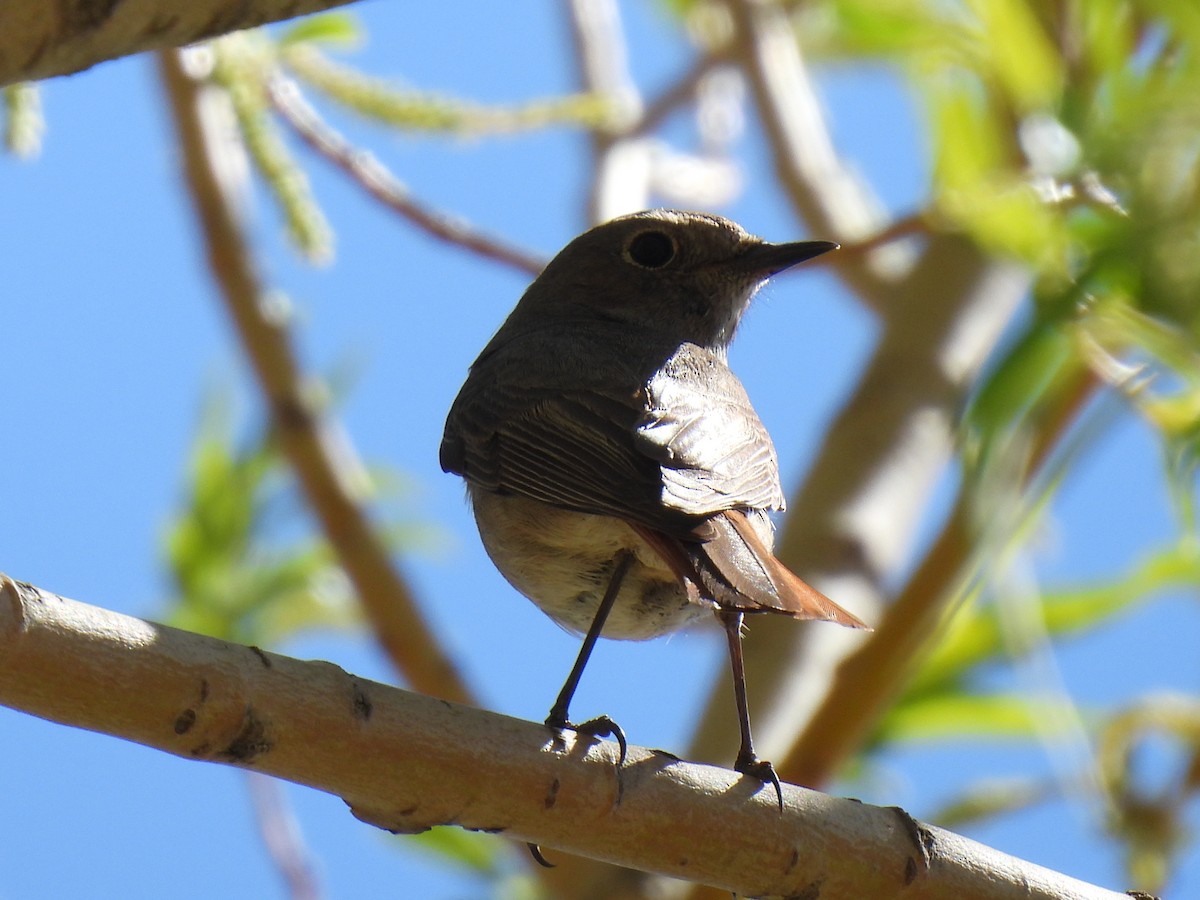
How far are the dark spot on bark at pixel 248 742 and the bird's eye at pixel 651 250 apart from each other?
2.12 m

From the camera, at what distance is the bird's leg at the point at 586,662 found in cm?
238

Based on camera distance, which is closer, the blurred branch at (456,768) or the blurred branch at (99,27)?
the blurred branch at (456,768)

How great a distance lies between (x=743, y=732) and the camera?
2.54 m

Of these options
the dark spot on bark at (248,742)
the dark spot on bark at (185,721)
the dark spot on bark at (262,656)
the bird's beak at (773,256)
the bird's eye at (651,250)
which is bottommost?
the dark spot on bark at (248,742)

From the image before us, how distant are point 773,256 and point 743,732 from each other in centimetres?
139

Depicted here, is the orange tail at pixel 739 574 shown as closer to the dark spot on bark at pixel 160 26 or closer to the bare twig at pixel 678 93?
the dark spot on bark at pixel 160 26

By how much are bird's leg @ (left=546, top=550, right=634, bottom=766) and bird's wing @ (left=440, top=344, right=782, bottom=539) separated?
0.22 meters

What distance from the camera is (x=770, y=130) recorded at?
17.6 feet

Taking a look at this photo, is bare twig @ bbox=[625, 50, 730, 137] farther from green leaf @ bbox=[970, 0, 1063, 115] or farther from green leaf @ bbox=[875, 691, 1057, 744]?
green leaf @ bbox=[970, 0, 1063, 115]

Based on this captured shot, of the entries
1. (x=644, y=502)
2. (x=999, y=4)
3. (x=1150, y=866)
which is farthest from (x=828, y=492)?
(x=999, y=4)

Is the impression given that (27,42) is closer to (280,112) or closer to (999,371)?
(999,371)

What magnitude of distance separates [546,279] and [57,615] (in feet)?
7.82

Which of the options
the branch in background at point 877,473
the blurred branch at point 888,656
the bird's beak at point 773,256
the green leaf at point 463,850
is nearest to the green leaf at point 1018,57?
the bird's beak at point 773,256

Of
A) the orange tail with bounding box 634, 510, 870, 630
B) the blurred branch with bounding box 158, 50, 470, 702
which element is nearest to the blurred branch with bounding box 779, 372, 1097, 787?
the blurred branch with bounding box 158, 50, 470, 702
